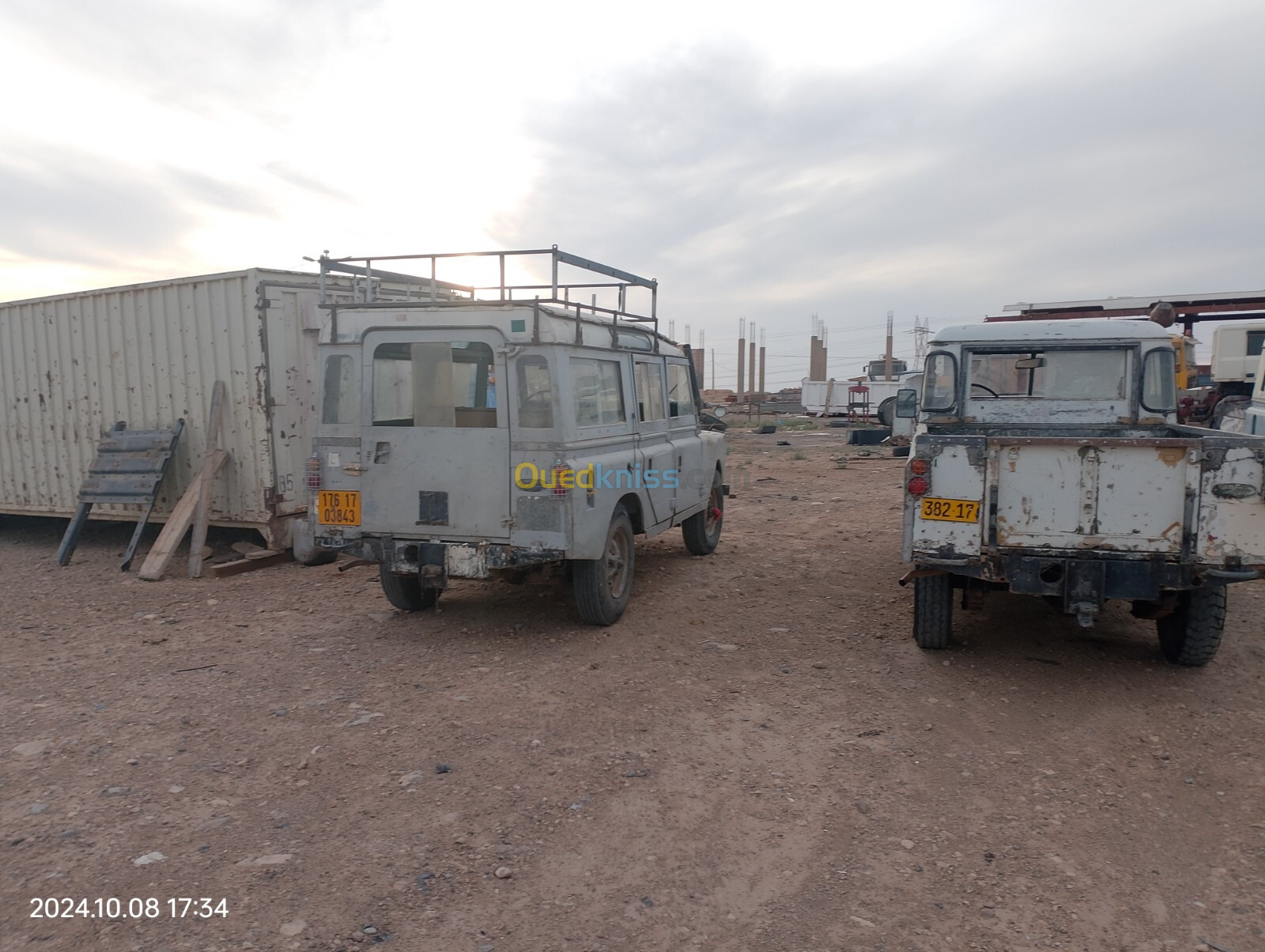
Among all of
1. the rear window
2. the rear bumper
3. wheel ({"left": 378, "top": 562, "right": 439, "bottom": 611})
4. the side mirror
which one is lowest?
wheel ({"left": 378, "top": 562, "right": 439, "bottom": 611})

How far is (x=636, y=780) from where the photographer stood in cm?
385

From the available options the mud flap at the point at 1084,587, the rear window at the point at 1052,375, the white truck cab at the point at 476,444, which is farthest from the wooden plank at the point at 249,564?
the mud flap at the point at 1084,587

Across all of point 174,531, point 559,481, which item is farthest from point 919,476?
point 174,531

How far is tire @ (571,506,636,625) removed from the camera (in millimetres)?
5891

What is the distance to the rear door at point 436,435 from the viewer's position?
5555mm

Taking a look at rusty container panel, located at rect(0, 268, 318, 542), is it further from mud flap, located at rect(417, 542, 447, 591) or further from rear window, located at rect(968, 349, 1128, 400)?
rear window, located at rect(968, 349, 1128, 400)

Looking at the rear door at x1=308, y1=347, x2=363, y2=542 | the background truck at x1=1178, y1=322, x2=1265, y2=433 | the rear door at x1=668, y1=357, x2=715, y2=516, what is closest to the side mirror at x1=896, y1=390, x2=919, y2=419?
the rear door at x1=668, y1=357, x2=715, y2=516

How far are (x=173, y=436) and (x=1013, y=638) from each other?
331 inches

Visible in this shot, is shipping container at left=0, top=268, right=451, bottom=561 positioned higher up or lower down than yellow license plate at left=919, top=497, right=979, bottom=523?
higher up

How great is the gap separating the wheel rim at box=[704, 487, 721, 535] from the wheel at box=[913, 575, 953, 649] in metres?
3.35

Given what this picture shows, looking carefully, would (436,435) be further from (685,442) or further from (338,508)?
(685,442)

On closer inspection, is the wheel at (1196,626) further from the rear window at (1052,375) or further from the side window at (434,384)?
the side window at (434,384)

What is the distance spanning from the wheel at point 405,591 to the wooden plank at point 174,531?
3.14 metres

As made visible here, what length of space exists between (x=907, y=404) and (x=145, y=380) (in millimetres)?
8097
